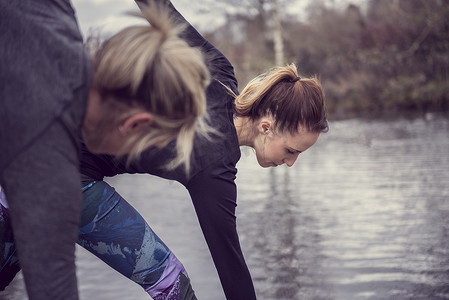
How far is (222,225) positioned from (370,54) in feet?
73.4

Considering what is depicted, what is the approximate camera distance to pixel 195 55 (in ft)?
4.83

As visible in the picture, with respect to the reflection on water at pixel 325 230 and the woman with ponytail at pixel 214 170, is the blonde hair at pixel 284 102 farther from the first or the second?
the reflection on water at pixel 325 230

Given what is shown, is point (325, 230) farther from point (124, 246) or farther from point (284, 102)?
point (124, 246)

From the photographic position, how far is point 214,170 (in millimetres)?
2154

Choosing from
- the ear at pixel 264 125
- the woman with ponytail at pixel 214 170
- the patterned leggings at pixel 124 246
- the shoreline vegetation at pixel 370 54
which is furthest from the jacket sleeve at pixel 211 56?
the shoreline vegetation at pixel 370 54

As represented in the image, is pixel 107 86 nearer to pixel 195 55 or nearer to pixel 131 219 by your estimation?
pixel 195 55

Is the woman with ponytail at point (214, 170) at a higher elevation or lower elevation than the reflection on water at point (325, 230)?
higher

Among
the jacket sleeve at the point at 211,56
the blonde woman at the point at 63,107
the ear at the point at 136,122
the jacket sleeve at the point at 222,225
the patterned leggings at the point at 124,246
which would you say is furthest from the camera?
the jacket sleeve at the point at 211,56

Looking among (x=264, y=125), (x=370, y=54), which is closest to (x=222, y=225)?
(x=264, y=125)

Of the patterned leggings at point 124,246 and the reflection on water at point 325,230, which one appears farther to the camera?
the reflection on water at point 325,230

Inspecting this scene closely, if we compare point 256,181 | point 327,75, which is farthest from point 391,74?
point 256,181

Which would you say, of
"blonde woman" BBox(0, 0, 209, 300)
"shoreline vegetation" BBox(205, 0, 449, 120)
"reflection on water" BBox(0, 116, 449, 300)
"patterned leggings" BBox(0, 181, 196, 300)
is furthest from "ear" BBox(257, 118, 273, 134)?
"shoreline vegetation" BBox(205, 0, 449, 120)

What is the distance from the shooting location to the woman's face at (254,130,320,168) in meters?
2.50

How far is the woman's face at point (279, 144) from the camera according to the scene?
8.21 ft
